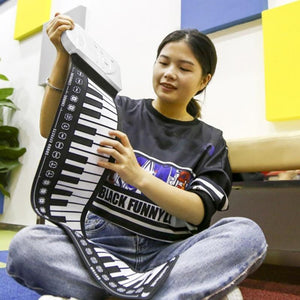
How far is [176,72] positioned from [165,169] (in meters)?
0.22

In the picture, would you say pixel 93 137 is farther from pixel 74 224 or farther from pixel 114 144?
pixel 74 224

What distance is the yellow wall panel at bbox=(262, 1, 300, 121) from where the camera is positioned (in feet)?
3.84

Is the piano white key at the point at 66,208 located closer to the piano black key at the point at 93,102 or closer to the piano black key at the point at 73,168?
the piano black key at the point at 73,168

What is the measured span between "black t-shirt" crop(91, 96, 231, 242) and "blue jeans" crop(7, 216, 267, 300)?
0.08 metres

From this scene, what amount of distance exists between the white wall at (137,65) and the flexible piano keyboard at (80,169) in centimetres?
75

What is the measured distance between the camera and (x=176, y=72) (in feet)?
2.61

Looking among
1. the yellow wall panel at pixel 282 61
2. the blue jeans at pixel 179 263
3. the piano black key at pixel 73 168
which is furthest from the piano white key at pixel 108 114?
the yellow wall panel at pixel 282 61

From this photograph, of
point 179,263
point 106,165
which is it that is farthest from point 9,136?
point 179,263

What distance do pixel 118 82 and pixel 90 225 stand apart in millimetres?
291

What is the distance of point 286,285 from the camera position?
100cm

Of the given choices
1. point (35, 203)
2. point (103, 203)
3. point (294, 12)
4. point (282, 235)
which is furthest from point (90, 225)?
point (294, 12)

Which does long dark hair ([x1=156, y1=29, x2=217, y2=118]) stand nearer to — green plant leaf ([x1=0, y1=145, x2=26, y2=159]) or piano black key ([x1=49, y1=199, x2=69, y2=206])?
piano black key ([x1=49, y1=199, x2=69, y2=206])

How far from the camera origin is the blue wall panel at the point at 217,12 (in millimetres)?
1279

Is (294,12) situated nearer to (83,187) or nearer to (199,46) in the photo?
(199,46)
